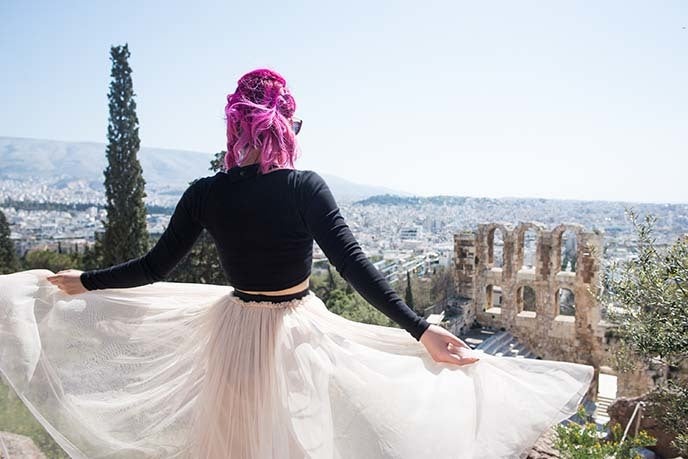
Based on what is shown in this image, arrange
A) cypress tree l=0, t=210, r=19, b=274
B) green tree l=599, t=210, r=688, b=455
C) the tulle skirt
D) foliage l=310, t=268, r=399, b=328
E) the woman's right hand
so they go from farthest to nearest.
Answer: cypress tree l=0, t=210, r=19, b=274 < foliage l=310, t=268, r=399, b=328 < green tree l=599, t=210, r=688, b=455 < the woman's right hand < the tulle skirt

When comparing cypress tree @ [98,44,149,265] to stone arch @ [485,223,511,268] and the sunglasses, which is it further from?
the sunglasses

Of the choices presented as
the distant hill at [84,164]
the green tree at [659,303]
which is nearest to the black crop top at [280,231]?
the green tree at [659,303]

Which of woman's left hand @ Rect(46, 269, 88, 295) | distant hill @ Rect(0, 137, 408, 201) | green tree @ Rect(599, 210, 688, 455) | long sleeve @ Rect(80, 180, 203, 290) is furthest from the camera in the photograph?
distant hill @ Rect(0, 137, 408, 201)

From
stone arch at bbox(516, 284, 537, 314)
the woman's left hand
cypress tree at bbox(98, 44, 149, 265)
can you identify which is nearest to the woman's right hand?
→ the woman's left hand

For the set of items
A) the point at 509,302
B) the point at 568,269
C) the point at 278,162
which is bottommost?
the point at 509,302

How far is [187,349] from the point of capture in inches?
85.5

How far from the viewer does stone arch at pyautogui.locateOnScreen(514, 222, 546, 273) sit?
17.3 meters

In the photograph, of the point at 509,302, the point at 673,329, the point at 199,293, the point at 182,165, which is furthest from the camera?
the point at 182,165

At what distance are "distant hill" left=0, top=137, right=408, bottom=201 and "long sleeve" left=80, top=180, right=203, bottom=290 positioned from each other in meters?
105

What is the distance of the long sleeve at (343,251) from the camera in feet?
5.88

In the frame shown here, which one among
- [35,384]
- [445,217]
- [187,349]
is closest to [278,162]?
[187,349]

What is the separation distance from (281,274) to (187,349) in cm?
64

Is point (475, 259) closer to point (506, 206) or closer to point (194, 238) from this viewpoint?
point (194, 238)

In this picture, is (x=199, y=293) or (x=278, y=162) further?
(x=199, y=293)
